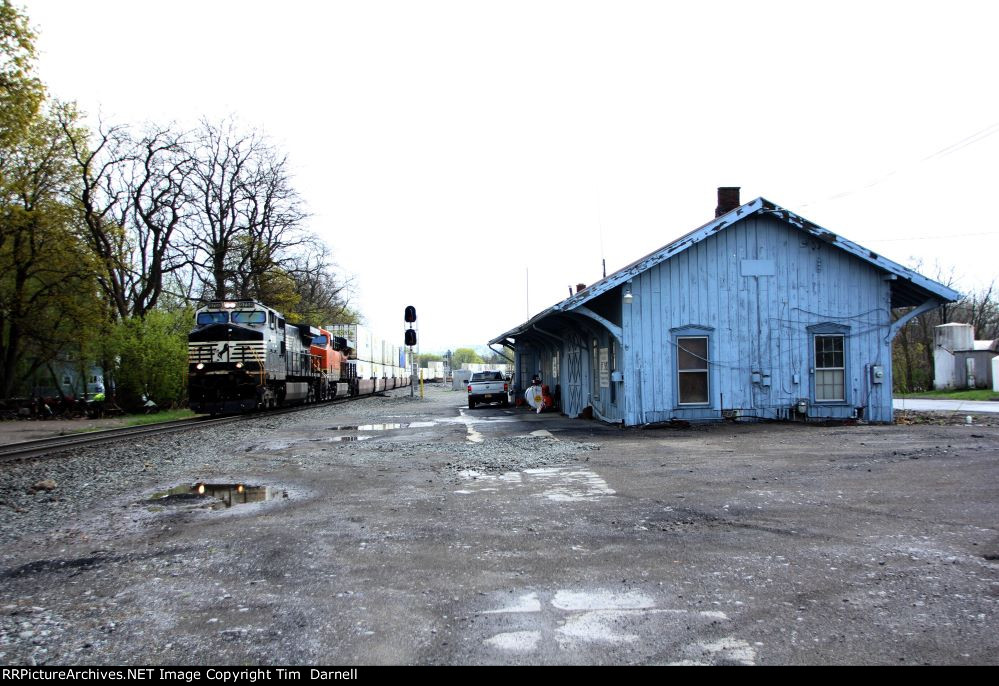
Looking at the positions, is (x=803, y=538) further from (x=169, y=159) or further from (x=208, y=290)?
(x=208, y=290)

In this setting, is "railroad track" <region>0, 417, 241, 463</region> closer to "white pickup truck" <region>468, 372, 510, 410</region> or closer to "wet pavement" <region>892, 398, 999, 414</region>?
"white pickup truck" <region>468, 372, 510, 410</region>

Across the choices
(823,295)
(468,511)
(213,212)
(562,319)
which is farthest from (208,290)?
(468,511)

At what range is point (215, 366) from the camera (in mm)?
24562

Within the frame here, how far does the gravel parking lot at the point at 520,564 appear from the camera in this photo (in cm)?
394

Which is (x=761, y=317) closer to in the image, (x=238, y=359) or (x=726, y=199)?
(x=726, y=199)

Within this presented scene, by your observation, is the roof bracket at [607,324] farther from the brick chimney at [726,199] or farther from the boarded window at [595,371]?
the brick chimney at [726,199]

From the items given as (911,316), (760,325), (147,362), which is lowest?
(147,362)

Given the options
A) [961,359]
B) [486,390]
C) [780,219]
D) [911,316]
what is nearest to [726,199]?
[780,219]

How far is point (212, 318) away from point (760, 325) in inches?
748

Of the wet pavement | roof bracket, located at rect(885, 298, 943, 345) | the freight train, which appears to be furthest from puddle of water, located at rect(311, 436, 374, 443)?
the wet pavement

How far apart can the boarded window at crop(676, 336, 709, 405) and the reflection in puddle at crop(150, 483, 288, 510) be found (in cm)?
1131

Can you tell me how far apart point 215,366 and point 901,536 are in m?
22.9

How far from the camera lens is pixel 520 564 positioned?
5477 millimetres

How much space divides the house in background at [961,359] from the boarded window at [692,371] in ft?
98.2
